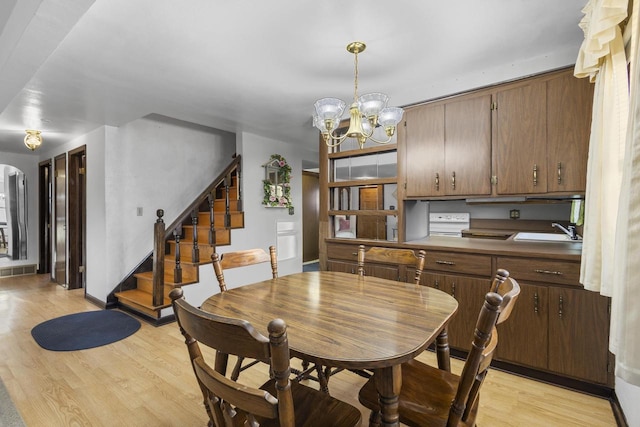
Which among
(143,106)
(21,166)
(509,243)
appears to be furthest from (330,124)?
(21,166)

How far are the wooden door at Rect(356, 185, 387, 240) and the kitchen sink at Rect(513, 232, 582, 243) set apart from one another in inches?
47.4

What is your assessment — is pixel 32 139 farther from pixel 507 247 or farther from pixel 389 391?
pixel 507 247

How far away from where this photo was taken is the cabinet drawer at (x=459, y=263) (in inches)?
96.4

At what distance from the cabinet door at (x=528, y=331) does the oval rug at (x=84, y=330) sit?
11.2 feet

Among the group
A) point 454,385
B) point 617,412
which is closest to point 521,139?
point 617,412

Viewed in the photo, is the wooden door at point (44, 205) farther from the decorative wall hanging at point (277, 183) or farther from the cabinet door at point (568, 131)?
the cabinet door at point (568, 131)

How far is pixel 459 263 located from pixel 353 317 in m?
1.57

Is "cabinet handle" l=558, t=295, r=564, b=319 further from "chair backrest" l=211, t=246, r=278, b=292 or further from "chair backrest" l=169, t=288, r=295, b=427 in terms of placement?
"chair backrest" l=169, t=288, r=295, b=427

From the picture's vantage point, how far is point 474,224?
3084 millimetres

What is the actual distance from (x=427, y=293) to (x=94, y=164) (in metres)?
4.52

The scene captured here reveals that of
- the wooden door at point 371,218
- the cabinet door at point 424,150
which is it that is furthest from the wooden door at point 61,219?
the cabinet door at point 424,150

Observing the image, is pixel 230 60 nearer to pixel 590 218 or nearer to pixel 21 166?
pixel 590 218

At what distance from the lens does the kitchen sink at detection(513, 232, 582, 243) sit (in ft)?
8.55

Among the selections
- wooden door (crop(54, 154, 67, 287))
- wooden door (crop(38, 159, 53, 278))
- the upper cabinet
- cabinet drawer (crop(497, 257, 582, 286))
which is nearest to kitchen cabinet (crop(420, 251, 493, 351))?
cabinet drawer (crop(497, 257, 582, 286))
